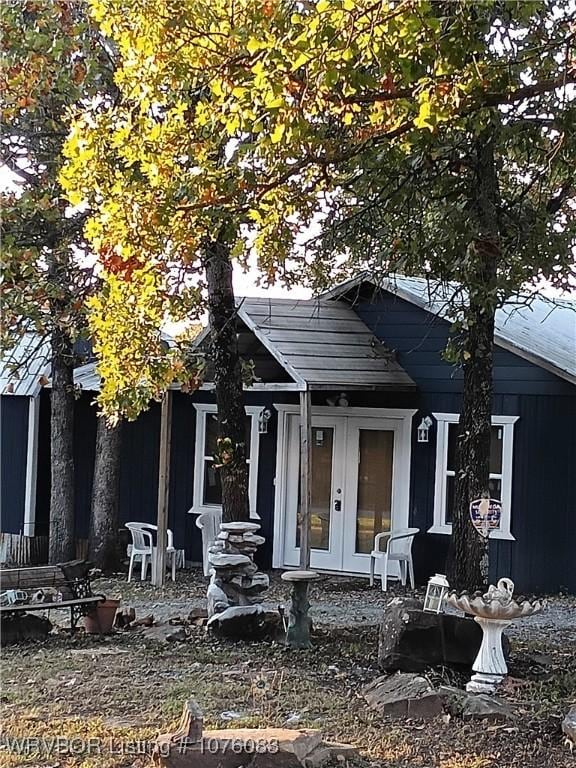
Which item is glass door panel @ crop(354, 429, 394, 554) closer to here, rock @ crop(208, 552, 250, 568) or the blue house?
the blue house

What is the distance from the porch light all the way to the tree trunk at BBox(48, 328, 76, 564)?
7383mm

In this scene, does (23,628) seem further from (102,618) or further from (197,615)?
(197,615)

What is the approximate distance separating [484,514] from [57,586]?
411 cm

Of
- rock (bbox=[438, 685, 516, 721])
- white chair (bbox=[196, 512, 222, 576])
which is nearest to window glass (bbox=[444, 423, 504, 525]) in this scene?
white chair (bbox=[196, 512, 222, 576])

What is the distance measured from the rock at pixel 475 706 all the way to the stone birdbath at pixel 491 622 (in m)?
0.45

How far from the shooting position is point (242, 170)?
6.97 metres

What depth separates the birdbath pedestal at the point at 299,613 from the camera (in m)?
8.83

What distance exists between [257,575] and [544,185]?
5.05m

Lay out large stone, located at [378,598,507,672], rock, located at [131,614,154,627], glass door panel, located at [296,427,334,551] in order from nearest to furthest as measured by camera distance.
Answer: large stone, located at [378,598,507,672]
rock, located at [131,614,154,627]
glass door panel, located at [296,427,334,551]

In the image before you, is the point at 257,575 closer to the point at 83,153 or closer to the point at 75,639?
the point at 75,639

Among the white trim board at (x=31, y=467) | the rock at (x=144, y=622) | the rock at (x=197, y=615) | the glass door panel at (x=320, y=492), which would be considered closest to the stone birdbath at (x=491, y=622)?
the rock at (x=197, y=615)

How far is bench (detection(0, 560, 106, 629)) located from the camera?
9.34 metres

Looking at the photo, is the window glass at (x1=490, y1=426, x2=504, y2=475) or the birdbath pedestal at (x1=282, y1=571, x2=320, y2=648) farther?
the window glass at (x1=490, y1=426, x2=504, y2=475)

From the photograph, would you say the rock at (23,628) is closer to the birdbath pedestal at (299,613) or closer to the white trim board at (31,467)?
the birdbath pedestal at (299,613)
